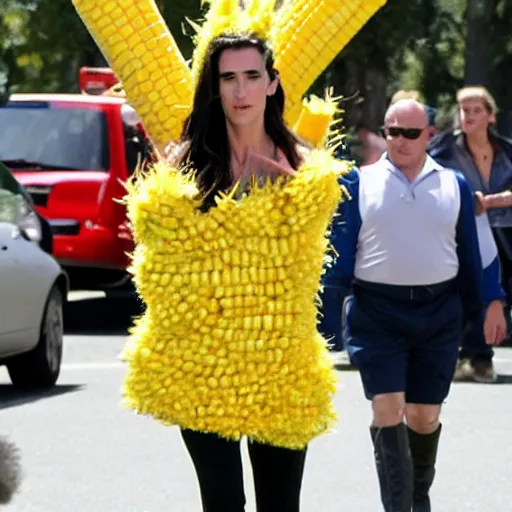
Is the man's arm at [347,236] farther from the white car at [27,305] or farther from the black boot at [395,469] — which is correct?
the white car at [27,305]

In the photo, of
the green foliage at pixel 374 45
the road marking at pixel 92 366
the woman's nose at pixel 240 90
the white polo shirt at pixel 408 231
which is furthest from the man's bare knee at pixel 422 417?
the green foliage at pixel 374 45

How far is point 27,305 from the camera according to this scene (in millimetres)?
11469

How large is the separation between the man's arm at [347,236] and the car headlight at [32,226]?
6082mm

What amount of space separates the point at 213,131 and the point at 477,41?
20.7 metres

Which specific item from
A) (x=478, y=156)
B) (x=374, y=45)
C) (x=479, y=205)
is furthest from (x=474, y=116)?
(x=374, y=45)

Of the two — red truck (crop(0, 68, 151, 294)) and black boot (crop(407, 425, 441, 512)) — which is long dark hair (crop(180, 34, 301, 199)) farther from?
red truck (crop(0, 68, 151, 294))

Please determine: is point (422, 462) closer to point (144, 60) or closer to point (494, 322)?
point (494, 322)

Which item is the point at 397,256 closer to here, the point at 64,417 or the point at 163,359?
the point at 163,359

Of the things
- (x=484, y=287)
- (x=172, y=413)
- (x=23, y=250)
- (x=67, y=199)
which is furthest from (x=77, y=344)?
(x=172, y=413)

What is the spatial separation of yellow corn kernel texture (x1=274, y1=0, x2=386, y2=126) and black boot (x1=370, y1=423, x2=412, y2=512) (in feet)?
6.17

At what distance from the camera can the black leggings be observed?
4.97 meters

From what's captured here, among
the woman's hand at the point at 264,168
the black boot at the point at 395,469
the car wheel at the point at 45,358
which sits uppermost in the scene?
the woman's hand at the point at 264,168

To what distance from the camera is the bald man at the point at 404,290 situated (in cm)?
675

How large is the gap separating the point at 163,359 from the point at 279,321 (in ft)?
1.05
